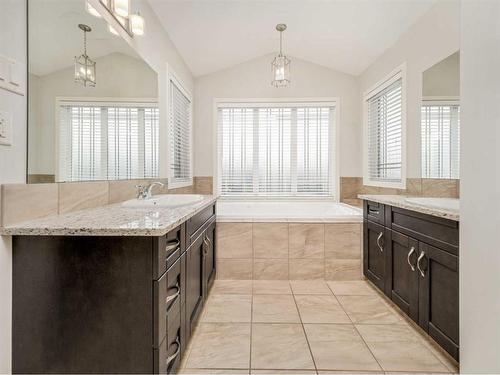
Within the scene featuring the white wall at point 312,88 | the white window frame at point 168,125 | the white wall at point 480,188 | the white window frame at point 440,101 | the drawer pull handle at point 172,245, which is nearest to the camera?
the white wall at point 480,188

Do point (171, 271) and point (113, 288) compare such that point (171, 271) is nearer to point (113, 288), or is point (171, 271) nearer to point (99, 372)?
point (113, 288)

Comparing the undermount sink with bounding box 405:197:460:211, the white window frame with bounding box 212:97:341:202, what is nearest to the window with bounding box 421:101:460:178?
the undermount sink with bounding box 405:197:460:211

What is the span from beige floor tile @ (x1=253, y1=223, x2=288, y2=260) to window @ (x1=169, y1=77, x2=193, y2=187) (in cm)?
108

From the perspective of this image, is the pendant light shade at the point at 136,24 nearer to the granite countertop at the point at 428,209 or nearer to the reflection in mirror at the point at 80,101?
the reflection in mirror at the point at 80,101

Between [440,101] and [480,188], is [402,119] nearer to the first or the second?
[440,101]

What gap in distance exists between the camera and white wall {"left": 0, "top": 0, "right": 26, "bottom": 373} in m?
1.12

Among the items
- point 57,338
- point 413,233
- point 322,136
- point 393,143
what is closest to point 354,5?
point 393,143

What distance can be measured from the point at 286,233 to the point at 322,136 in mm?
2033

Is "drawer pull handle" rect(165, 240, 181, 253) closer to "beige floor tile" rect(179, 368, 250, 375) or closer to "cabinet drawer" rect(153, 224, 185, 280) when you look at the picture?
"cabinet drawer" rect(153, 224, 185, 280)

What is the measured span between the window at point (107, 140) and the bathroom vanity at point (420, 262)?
1.98 meters

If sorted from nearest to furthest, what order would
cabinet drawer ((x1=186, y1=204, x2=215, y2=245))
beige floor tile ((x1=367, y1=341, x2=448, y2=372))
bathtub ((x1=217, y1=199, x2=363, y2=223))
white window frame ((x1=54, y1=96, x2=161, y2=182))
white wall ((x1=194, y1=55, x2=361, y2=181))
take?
1. white window frame ((x1=54, y1=96, x2=161, y2=182))
2. beige floor tile ((x1=367, y1=341, x2=448, y2=372))
3. cabinet drawer ((x1=186, y1=204, x2=215, y2=245))
4. bathtub ((x1=217, y1=199, x2=363, y2=223))
5. white wall ((x1=194, y1=55, x2=361, y2=181))

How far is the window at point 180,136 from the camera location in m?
3.20

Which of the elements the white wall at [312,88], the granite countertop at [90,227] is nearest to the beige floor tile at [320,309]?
the granite countertop at [90,227]

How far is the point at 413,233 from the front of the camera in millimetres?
1873
